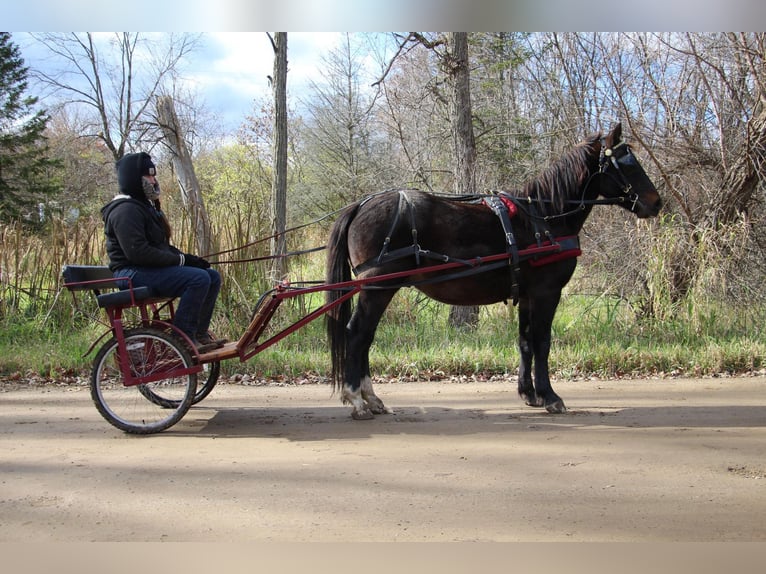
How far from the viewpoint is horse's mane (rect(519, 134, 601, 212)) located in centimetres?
618

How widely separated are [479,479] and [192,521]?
67.9 inches

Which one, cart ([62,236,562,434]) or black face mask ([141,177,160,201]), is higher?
black face mask ([141,177,160,201])

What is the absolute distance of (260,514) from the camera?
3.54 meters

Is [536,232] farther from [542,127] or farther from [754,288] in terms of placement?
[542,127]

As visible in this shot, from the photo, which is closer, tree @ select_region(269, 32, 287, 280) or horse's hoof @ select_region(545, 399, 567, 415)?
horse's hoof @ select_region(545, 399, 567, 415)

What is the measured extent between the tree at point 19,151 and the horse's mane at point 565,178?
50.3 feet

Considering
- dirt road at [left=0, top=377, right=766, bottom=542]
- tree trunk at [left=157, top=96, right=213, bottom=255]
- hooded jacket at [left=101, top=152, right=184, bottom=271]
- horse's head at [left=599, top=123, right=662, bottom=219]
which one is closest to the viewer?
dirt road at [left=0, top=377, right=766, bottom=542]

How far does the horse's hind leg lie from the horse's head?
2.35 meters

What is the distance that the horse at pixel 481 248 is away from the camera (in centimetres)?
577

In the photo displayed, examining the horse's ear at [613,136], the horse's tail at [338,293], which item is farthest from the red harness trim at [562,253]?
the horse's tail at [338,293]

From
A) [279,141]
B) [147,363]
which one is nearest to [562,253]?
[147,363]

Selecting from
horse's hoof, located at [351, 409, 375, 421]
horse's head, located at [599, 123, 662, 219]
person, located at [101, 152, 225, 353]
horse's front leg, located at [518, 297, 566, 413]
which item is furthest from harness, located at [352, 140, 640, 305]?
person, located at [101, 152, 225, 353]

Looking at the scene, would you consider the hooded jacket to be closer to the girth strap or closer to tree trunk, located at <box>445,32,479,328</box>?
the girth strap

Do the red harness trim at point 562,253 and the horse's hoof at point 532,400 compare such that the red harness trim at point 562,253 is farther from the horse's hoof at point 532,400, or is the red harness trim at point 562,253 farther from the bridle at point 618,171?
the horse's hoof at point 532,400
